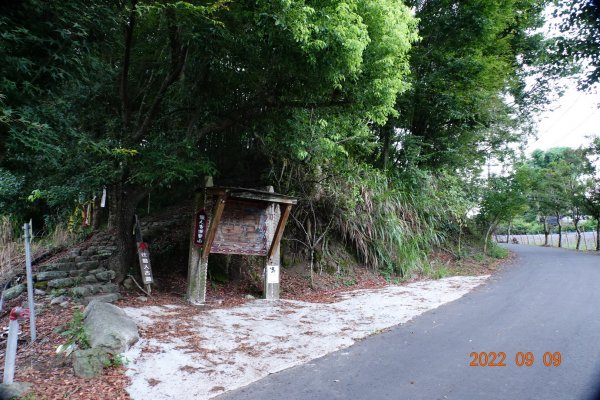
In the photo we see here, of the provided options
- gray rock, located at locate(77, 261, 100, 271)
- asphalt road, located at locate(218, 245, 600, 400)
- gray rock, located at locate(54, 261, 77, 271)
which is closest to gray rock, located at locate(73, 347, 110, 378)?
asphalt road, located at locate(218, 245, 600, 400)

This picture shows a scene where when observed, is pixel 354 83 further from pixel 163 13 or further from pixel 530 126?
pixel 530 126

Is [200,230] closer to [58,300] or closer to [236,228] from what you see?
[236,228]

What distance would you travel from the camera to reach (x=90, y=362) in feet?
12.6

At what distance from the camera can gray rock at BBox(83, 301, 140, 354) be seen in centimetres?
422

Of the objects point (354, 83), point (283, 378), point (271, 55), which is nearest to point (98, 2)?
point (271, 55)

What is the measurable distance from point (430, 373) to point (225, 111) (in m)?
6.06

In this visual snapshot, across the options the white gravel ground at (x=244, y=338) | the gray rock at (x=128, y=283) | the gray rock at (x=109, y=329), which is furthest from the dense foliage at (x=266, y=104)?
the white gravel ground at (x=244, y=338)

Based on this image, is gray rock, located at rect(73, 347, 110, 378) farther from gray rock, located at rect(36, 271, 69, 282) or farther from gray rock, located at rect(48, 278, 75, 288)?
gray rock, located at rect(36, 271, 69, 282)

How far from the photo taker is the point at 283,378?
12.9 feet

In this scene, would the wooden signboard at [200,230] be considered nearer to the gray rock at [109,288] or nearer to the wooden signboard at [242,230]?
the wooden signboard at [242,230]

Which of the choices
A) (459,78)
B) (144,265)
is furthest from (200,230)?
(459,78)
